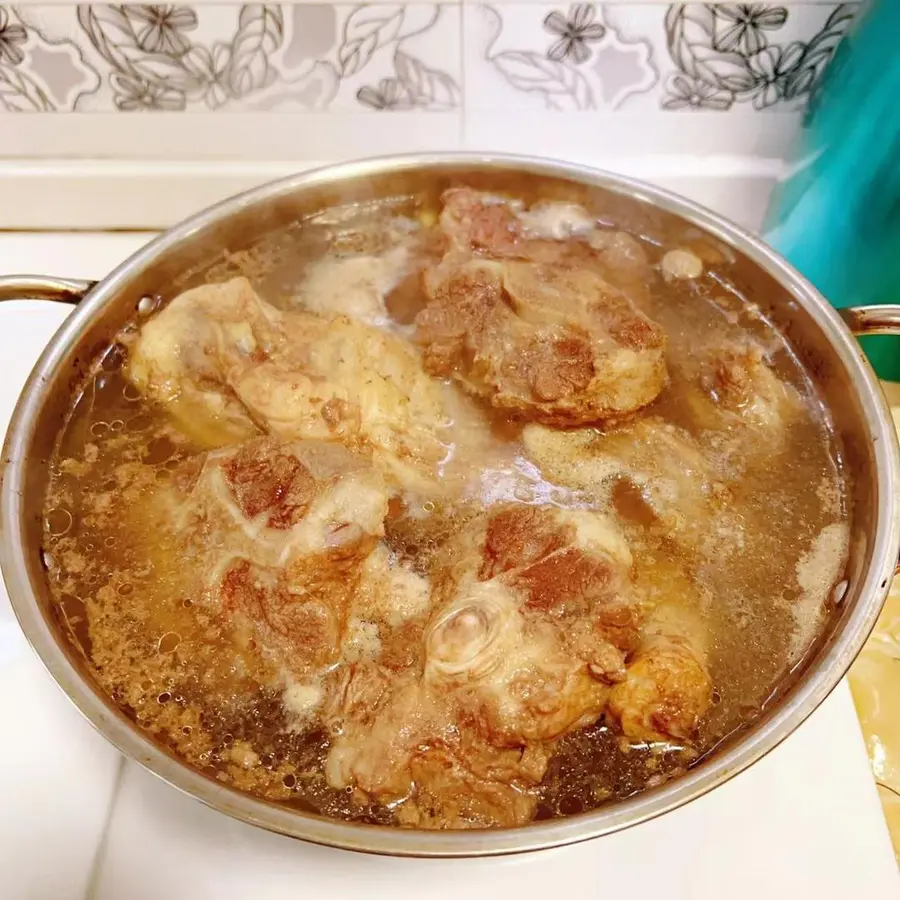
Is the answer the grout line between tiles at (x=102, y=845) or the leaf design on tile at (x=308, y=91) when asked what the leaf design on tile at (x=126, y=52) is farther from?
the grout line between tiles at (x=102, y=845)

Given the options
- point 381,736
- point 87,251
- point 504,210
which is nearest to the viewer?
point 381,736

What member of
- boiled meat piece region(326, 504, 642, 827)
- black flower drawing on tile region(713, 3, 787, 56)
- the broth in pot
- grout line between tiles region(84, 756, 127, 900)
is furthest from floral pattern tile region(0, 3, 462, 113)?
grout line between tiles region(84, 756, 127, 900)

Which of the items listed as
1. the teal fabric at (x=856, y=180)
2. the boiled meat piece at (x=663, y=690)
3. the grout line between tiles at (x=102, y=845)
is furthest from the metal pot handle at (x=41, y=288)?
the teal fabric at (x=856, y=180)

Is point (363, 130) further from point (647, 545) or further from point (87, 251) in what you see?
point (647, 545)

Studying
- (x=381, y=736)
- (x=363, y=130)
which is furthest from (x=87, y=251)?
(x=381, y=736)

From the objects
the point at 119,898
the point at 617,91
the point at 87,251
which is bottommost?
the point at 119,898

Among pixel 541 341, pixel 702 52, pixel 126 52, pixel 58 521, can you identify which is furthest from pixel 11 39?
pixel 702 52
